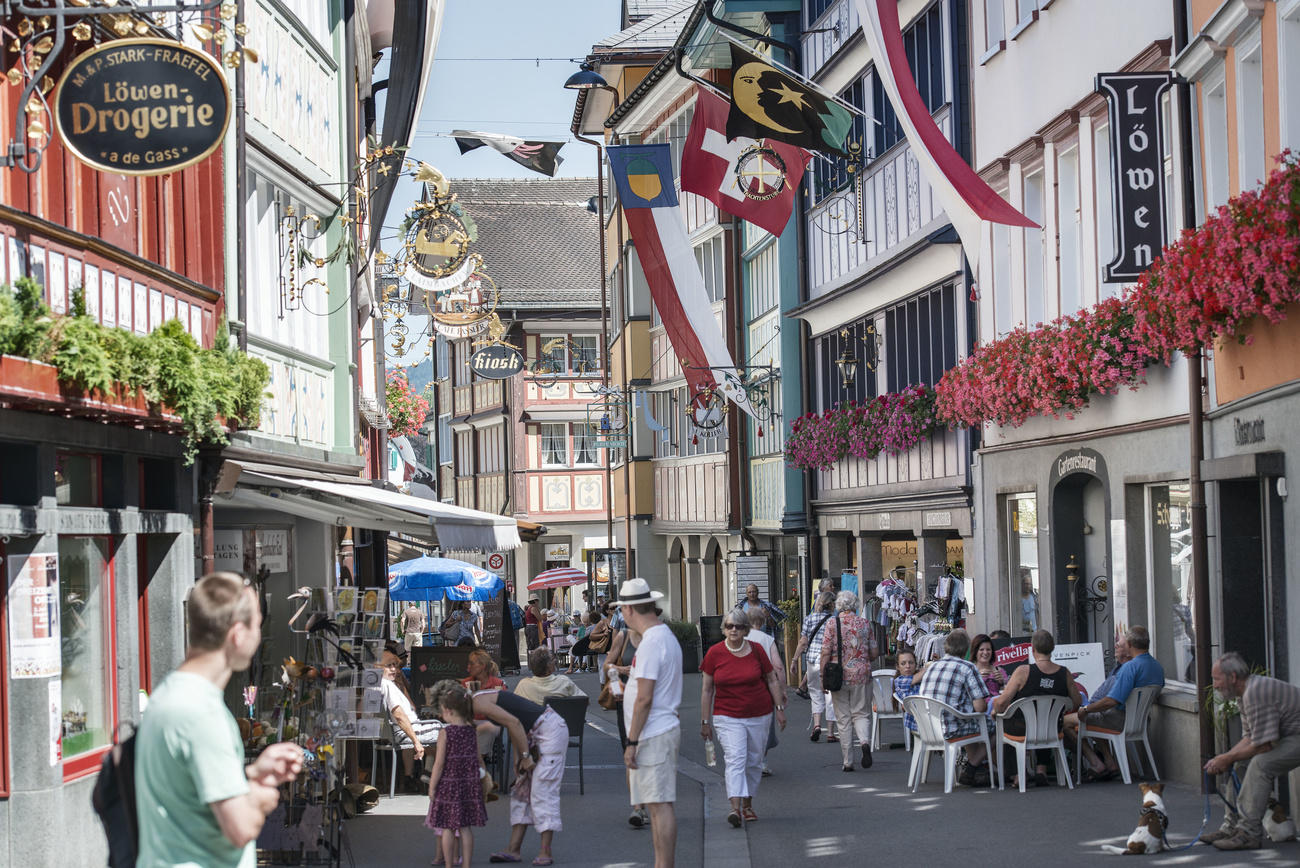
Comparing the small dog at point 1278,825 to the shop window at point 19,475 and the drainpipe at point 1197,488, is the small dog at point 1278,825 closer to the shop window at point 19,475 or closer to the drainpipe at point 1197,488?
the drainpipe at point 1197,488

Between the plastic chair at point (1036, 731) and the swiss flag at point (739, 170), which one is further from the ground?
the swiss flag at point (739, 170)

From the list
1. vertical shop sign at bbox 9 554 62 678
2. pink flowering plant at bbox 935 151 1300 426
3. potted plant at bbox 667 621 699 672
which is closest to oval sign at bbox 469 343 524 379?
potted plant at bbox 667 621 699 672

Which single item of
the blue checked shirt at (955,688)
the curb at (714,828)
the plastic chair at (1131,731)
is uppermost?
the blue checked shirt at (955,688)

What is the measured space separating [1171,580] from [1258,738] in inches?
198

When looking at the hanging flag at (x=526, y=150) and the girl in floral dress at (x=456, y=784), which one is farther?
the hanging flag at (x=526, y=150)

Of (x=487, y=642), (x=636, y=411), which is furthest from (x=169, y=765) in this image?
(x=636, y=411)

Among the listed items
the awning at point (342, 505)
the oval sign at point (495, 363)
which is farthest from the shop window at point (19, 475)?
the oval sign at point (495, 363)

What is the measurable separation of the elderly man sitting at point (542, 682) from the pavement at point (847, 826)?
953 millimetres

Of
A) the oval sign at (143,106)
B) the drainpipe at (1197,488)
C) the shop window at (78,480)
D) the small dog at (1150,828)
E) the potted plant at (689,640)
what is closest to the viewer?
the oval sign at (143,106)

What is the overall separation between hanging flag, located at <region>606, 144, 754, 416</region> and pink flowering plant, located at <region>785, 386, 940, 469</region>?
186 cm

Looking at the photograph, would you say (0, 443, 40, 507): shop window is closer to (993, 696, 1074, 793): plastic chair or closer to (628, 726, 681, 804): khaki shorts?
(628, 726, 681, 804): khaki shorts

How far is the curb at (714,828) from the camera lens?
11.6 meters

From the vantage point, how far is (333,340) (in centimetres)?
1934

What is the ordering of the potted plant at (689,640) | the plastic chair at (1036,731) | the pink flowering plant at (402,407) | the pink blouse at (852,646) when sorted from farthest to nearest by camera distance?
the pink flowering plant at (402,407)
the potted plant at (689,640)
the pink blouse at (852,646)
the plastic chair at (1036,731)
